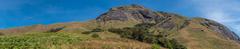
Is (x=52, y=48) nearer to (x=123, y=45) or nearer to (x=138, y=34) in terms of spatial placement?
(x=123, y=45)

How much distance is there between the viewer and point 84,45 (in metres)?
41.9

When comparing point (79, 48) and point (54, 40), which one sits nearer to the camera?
point (79, 48)

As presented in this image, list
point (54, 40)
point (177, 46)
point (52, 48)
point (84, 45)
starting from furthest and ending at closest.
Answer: point (177, 46) < point (54, 40) < point (84, 45) < point (52, 48)

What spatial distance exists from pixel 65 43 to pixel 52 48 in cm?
381

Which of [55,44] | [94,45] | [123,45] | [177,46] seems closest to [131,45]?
[123,45]

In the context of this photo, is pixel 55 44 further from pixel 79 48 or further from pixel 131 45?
pixel 131 45

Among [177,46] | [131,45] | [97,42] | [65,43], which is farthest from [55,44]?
[177,46]

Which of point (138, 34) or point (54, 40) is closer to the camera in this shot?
point (54, 40)

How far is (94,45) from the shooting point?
138 ft

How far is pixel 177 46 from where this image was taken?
70.8 metres

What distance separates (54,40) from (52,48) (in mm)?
5991

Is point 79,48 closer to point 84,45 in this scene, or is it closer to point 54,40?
point 84,45

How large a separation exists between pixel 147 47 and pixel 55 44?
8654mm

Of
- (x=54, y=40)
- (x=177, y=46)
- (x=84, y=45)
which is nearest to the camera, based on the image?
(x=84, y=45)
